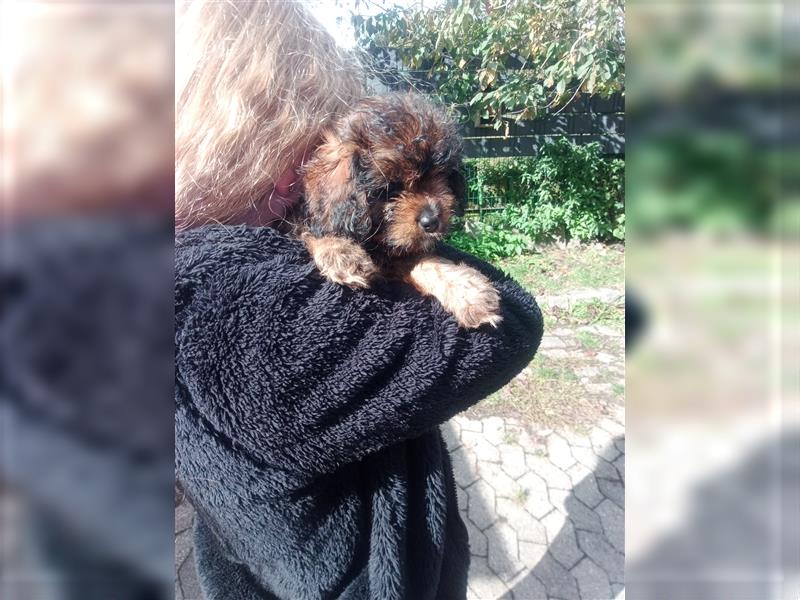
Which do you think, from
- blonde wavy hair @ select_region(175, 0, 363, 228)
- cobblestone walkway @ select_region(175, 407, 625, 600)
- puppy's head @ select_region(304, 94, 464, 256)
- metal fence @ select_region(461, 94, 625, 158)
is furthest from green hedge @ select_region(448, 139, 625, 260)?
blonde wavy hair @ select_region(175, 0, 363, 228)

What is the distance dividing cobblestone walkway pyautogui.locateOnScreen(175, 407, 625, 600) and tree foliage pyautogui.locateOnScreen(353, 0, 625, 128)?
3426 millimetres

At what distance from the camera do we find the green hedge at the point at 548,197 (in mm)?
7961

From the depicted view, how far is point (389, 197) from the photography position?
159 cm

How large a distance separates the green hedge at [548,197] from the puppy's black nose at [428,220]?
6.38 meters

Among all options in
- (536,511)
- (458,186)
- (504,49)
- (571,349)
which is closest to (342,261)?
(458,186)

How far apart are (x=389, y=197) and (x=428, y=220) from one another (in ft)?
0.47

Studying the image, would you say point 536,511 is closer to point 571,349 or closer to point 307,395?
point 571,349

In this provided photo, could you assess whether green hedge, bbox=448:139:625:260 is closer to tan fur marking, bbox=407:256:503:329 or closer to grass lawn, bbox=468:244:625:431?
grass lawn, bbox=468:244:625:431

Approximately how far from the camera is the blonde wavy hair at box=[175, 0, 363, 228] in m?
1.13
